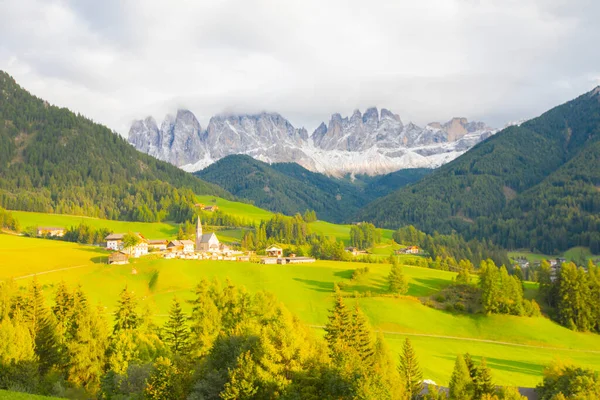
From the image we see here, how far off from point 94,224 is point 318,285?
105983 mm

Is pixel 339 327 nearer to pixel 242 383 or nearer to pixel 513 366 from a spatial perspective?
pixel 242 383

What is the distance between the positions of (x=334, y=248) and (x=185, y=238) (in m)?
45.8

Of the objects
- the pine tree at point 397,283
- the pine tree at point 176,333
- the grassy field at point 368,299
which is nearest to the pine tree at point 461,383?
the grassy field at point 368,299

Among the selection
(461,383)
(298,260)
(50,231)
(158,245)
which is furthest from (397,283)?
(50,231)

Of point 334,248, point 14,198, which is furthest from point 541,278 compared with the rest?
point 14,198

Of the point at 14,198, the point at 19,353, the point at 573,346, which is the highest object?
the point at 14,198

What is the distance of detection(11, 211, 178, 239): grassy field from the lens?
534 ft

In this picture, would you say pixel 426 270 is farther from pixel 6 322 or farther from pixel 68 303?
pixel 6 322

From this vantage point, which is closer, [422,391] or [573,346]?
[422,391]

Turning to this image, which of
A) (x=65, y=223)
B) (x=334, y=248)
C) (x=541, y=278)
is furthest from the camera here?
(x=65, y=223)

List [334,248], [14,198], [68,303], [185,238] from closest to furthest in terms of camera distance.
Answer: [68,303]
[334,248]
[185,238]
[14,198]

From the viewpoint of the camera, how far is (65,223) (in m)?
167

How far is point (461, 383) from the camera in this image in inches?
1405

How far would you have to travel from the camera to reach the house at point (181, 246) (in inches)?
4870
